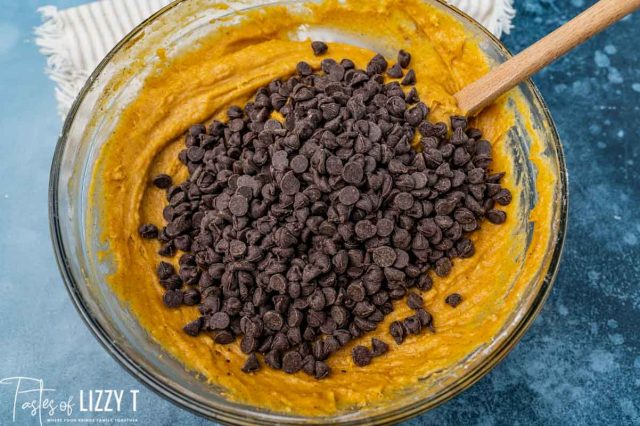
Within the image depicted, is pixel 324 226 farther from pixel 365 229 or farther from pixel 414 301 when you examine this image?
pixel 414 301

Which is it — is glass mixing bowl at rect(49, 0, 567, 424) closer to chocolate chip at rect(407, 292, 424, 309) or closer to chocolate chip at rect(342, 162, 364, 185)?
chocolate chip at rect(407, 292, 424, 309)

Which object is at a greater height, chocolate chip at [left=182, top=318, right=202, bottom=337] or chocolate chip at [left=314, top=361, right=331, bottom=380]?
chocolate chip at [left=182, top=318, right=202, bottom=337]

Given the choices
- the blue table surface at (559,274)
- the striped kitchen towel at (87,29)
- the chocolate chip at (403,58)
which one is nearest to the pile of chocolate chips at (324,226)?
the chocolate chip at (403,58)

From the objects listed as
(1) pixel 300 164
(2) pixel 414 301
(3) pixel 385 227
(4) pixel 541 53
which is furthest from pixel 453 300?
(4) pixel 541 53

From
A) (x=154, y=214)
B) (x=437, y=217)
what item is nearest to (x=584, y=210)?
(x=437, y=217)

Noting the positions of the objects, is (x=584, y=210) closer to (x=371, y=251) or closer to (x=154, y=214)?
(x=371, y=251)

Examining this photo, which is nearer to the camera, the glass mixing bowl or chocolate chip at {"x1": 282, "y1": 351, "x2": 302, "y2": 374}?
the glass mixing bowl

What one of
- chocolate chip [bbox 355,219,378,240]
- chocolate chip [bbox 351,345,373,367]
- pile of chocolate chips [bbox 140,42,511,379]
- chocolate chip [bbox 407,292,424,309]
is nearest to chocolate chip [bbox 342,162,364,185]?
pile of chocolate chips [bbox 140,42,511,379]
